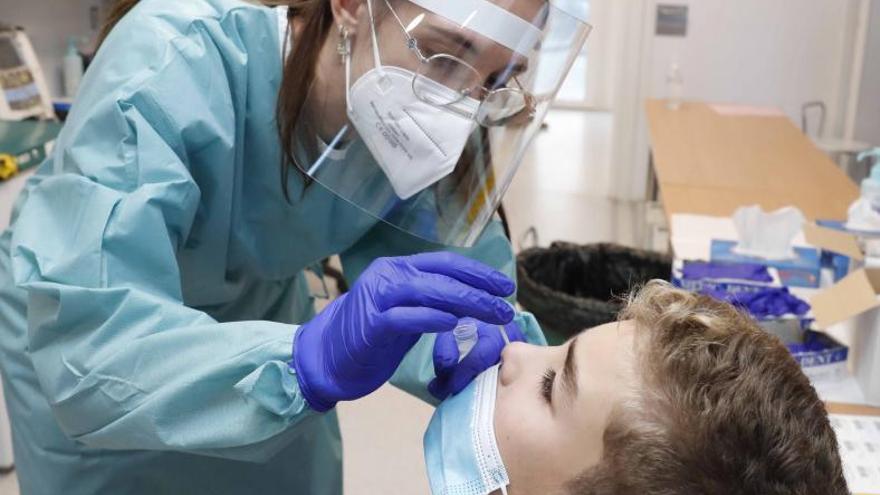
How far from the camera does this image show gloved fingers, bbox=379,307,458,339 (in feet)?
2.57

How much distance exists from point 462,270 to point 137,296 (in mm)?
329

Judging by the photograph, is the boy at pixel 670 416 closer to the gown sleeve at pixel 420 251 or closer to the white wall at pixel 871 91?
the gown sleeve at pixel 420 251

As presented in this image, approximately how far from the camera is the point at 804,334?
151 centimetres

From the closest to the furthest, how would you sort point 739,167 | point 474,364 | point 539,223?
point 474,364 < point 739,167 < point 539,223

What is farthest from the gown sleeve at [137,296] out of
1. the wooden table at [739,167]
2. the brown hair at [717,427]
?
the wooden table at [739,167]

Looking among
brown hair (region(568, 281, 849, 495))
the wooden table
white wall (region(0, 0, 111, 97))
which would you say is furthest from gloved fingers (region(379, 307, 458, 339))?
white wall (region(0, 0, 111, 97))

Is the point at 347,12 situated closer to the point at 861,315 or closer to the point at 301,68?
the point at 301,68

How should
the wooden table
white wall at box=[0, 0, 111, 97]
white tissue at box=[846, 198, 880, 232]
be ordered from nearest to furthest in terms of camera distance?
white tissue at box=[846, 198, 880, 232] < the wooden table < white wall at box=[0, 0, 111, 97]

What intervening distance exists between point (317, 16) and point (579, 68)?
632 cm

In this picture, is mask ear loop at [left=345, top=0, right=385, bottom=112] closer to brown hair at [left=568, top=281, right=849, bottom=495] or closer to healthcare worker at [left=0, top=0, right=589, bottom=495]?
healthcare worker at [left=0, top=0, right=589, bottom=495]

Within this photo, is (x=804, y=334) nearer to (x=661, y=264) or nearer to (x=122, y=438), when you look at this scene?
(x=661, y=264)

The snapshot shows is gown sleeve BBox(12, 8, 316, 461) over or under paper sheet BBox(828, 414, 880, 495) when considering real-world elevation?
over

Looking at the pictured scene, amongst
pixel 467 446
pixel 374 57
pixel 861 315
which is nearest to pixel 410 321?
pixel 467 446

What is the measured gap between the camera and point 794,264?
1.85m
